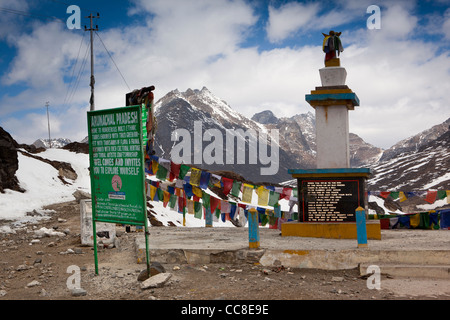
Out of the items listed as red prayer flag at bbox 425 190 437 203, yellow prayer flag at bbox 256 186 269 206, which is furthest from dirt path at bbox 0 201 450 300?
red prayer flag at bbox 425 190 437 203

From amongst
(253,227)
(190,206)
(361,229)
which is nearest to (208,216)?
(190,206)

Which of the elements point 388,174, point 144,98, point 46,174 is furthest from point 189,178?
point 388,174

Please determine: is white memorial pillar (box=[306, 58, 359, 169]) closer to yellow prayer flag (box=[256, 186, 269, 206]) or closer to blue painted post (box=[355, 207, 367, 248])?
yellow prayer flag (box=[256, 186, 269, 206])

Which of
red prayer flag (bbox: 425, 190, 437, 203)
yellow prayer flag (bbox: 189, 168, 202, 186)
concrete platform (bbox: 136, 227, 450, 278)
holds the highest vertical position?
yellow prayer flag (bbox: 189, 168, 202, 186)

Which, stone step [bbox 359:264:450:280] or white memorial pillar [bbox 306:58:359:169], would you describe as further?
white memorial pillar [bbox 306:58:359:169]

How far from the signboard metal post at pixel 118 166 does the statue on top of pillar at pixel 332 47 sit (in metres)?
7.62

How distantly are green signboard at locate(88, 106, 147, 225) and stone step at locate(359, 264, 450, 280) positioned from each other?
4.25 metres

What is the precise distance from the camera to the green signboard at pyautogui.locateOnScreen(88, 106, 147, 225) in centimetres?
738

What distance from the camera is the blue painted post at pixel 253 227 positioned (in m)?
8.71

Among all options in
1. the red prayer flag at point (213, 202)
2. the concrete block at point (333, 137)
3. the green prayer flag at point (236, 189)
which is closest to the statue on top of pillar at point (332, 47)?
the concrete block at point (333, 137)

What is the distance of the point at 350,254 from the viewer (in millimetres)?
8336

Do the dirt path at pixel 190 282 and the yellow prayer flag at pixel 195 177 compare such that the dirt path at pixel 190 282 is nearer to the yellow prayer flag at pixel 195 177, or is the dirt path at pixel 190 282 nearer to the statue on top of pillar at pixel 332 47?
the yellow prayer flag at pixel 195 177

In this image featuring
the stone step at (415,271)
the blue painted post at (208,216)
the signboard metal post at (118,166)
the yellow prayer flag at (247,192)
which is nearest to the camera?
the signboard metal post at (118,166)

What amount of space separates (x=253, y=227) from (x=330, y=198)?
3.98 metres
